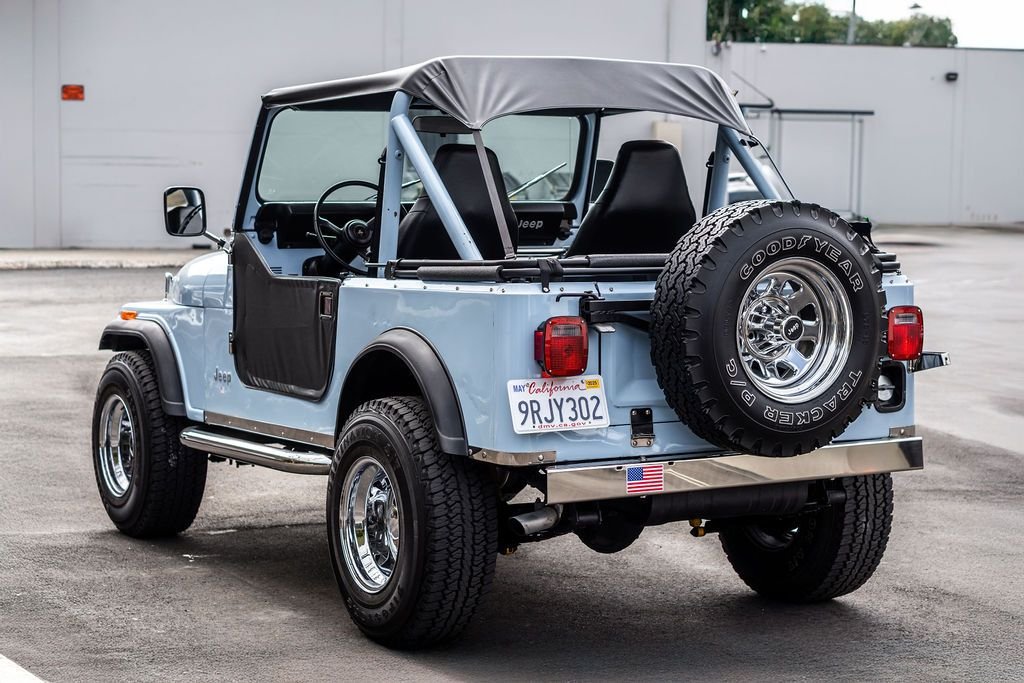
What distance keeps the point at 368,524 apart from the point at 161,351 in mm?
2164

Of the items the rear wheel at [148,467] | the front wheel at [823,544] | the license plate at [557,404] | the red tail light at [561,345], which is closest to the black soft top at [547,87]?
the red tail light at [561,345]

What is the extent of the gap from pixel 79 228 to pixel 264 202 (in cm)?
2463

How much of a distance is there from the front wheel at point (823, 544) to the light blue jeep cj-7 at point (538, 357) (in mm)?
10

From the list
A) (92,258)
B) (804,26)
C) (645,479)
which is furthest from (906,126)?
(804,26)

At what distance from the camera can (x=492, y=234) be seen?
5941 millimetres

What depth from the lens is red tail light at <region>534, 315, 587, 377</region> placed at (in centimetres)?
489

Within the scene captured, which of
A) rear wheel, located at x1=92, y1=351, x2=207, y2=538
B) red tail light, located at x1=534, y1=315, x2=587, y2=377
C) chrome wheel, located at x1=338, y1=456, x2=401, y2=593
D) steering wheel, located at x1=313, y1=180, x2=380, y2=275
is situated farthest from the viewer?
rear wheel, located at x1=92, y1=351, x2=207, y2=538

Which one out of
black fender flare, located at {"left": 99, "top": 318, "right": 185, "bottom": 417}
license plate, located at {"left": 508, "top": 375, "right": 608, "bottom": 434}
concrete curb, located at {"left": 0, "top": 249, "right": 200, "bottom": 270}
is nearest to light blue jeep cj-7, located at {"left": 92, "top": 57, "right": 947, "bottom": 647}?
license plate, located at {"left": 508, "top": 375, "right": 608, "bottom": 434}

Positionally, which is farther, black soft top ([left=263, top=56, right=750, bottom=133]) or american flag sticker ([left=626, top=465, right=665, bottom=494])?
black soft top ([left=263, top=56, right=750, bottom=133])

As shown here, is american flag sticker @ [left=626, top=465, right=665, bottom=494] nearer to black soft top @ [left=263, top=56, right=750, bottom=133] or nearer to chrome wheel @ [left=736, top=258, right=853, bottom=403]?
chrome wheel @ [left=736, top=258, right=853, bottom=403]

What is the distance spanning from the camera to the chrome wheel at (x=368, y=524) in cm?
541

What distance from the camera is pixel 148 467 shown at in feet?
23.2

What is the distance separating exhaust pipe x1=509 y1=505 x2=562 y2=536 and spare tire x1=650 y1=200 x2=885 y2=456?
1.87 feet

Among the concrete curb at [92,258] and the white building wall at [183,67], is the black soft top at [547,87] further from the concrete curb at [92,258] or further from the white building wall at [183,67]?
the white building wall at [183,67]
